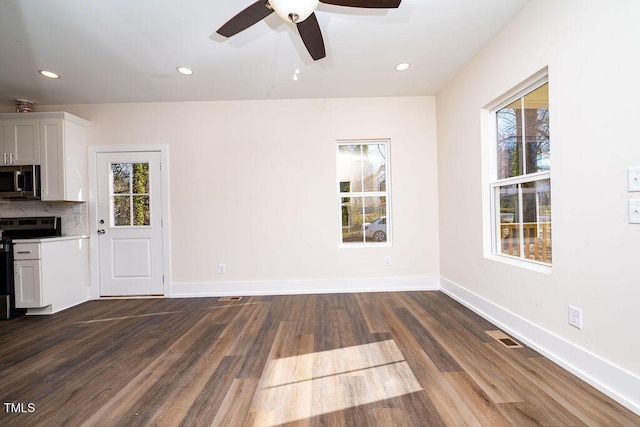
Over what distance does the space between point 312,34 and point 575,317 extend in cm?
259

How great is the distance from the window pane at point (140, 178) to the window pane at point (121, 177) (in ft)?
0.26

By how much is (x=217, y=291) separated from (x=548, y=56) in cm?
406

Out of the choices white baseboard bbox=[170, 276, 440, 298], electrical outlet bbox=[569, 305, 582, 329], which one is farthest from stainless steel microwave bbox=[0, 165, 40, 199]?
electrical outlet bbox=[569, 305, 582, 329]

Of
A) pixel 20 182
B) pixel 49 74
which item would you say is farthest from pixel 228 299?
pixel 49 74

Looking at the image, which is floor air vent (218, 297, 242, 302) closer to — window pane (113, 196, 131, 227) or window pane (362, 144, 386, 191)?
window pane (113, 196, 131, 227)

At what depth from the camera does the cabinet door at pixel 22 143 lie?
3180mm

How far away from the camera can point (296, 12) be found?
5.04ft

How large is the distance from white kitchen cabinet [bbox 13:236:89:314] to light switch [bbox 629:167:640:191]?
16.2ft

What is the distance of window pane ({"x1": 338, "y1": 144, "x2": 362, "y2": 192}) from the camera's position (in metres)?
3.73

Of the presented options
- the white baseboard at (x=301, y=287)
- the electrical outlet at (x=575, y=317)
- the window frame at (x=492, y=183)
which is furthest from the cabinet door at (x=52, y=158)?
the electrical outlet at (x=575, y=317)

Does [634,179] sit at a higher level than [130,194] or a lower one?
lower

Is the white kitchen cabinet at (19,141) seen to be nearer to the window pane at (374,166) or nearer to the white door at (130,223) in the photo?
the white door at (130,223)

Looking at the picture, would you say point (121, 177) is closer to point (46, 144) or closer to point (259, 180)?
point (46, 144)

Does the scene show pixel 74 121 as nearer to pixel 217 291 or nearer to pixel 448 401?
pixel 217 291
